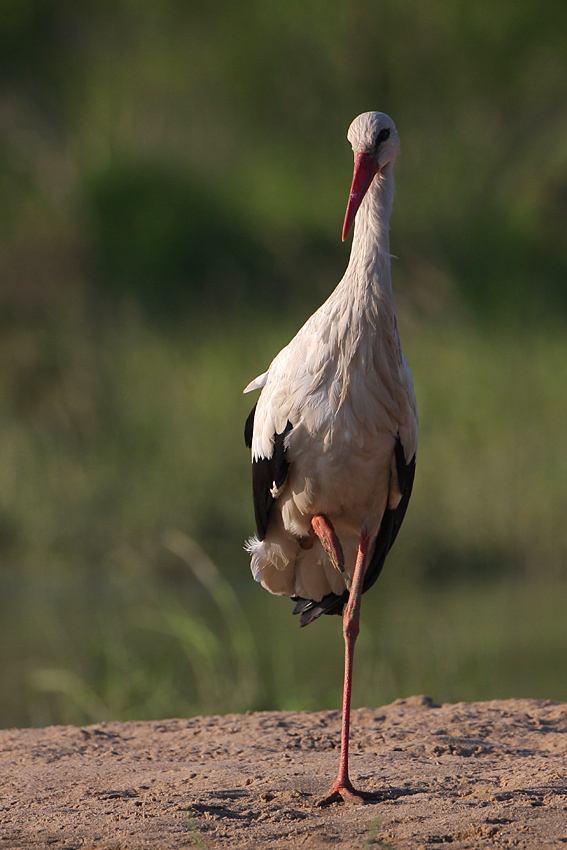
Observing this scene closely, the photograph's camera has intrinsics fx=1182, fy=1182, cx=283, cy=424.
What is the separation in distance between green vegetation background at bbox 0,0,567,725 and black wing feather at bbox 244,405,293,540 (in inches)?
58.3

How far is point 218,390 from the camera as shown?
12.8 meters

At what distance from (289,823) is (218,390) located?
31.7 feet

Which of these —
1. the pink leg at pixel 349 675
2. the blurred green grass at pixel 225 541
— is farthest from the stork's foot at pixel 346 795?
the blurred green grass at pixel 225 541

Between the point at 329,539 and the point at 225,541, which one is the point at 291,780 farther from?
the point at 225,541

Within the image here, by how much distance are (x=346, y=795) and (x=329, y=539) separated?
39.4 inches

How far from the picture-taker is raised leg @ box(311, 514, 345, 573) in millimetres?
4250

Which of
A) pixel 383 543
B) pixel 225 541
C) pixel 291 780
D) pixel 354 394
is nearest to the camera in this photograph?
pixel 291 780

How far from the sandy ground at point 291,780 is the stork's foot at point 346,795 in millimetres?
29

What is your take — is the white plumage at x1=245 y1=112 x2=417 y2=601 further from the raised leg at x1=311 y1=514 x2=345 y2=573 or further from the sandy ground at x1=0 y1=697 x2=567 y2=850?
the sandy ground at x1=0 y1=697 x2=567 y2=850

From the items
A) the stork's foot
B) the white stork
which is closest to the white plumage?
the white stork

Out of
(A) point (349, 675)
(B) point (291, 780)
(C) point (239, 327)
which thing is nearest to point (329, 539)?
(A) point (349, 675)

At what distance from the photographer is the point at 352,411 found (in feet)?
13.0

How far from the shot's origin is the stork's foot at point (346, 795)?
350cm

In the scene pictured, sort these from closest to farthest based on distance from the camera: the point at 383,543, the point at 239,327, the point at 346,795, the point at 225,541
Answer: the point at 346,795 → the point at 383,543 → the point at 225,541 → the point at 239,327
